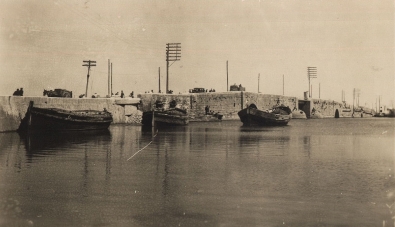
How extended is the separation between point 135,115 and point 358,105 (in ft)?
276

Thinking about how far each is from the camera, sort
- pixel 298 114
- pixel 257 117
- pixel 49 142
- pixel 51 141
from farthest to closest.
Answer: pixel 298 114
pixel 257 117
pixel 51 141
pixel 49 142

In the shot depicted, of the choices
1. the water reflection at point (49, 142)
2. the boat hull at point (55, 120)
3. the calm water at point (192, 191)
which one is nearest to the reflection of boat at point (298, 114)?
the boat hull at point (55, 120)

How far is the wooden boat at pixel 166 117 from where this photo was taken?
33031 mm

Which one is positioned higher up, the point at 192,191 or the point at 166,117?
the point at 166,117

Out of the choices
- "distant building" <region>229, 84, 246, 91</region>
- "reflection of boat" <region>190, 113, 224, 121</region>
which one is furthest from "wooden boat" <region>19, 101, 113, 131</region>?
"distant building" <region>229, 84, 246, 91</region>

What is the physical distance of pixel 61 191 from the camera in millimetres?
7336

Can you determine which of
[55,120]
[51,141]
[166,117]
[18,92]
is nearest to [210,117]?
[166,117]

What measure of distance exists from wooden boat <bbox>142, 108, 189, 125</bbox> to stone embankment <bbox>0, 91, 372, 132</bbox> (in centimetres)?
540

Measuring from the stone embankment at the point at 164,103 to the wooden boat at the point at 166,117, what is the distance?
17.7ft

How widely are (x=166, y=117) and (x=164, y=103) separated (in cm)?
1284

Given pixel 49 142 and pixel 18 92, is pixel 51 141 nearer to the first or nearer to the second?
pixel 49 142

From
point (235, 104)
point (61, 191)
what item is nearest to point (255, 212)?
point (61, 191)

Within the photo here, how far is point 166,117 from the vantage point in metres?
34.4

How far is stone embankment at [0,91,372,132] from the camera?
26766 millimetres
